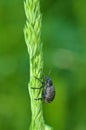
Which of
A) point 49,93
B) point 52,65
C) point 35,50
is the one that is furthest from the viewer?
point 52,65

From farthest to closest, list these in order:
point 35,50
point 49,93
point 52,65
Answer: point 52,65 → point 49,93 → point 35,50

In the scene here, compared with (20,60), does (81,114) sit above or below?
below

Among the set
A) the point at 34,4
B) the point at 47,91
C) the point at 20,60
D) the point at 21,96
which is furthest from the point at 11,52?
the point at 34,4


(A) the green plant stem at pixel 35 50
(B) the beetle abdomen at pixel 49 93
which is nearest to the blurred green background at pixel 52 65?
(B) the beetle abdomen at pixel 49 93

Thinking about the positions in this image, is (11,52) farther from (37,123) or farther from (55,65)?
(37,123)

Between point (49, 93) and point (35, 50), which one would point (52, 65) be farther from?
point (35, 50)

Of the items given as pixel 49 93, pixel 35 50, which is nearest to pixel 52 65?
pixel 49 93
